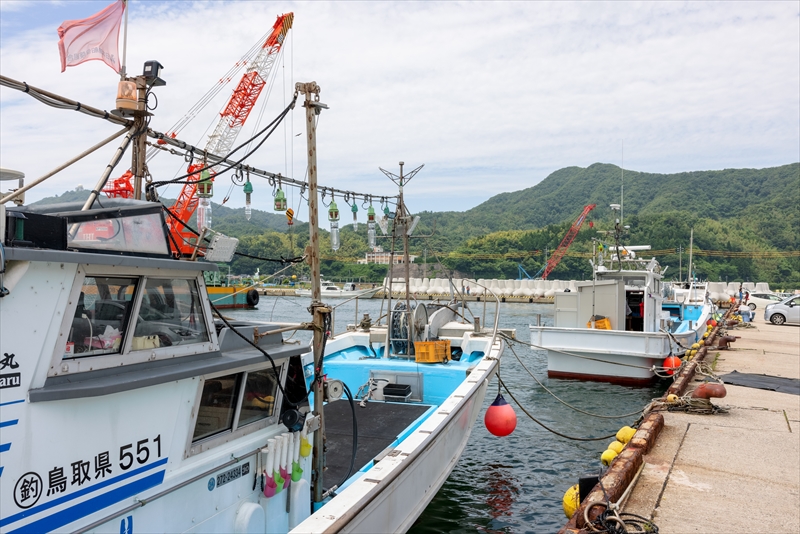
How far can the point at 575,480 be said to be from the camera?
8.93 m

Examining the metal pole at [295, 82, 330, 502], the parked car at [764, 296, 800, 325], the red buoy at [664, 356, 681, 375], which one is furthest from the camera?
the parked car at [764, 296, 800, 325]

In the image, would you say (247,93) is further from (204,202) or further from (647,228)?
(647,228)

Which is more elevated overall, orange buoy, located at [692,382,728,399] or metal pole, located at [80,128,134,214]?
metal pole, located at [80,128,134,214]

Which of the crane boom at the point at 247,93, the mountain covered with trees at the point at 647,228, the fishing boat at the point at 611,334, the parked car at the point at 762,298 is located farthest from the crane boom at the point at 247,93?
the parked car at the point at 762,298

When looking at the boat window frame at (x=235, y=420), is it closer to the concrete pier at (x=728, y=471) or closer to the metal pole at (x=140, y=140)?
the metal pole at (x=140, y=140)

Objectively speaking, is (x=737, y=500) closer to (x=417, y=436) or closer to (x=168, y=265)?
(x=417, y=436)

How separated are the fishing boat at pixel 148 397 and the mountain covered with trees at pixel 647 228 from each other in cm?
4127

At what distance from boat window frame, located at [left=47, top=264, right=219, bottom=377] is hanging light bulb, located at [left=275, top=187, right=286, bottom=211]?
3.98 m

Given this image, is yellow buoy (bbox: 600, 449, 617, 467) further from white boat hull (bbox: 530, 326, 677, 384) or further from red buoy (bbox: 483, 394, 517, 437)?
white boat hull (bbox: 530, 326, 677, 384)

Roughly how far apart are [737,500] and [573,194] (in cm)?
17543

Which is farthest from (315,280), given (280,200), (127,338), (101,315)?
(280,200)

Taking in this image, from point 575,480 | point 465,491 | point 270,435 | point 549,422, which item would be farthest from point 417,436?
point 549,422

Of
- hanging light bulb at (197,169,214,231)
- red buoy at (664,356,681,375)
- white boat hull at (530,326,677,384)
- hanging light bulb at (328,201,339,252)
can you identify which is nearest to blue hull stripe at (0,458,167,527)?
hanging light bulb at (197,169,214,231)

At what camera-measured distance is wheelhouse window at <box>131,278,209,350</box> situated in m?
3.61
